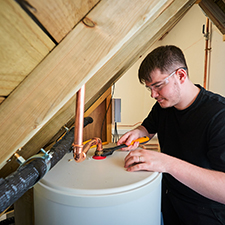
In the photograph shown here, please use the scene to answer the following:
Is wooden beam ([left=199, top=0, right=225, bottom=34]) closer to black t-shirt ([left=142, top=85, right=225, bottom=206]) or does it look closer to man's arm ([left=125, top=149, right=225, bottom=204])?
black t-shirt ([left=142, top=85, right=225, bottom=206])

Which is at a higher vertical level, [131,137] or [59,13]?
[59,13]

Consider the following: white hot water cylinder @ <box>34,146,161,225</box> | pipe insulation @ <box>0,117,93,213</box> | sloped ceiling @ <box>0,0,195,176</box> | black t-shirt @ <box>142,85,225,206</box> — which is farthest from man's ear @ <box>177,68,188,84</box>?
pipe insulation @ <box>0,117,93,213</box>

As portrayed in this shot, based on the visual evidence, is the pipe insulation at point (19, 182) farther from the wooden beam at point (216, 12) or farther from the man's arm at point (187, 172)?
the wooden beam at point (216, 12)

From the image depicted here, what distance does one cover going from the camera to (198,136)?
95 centimetres

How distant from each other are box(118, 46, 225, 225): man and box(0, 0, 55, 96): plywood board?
0.60 m

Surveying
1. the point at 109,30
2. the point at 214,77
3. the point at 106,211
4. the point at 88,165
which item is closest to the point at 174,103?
the point at 88,165

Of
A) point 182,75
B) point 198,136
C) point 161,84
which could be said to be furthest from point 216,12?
point 198,136

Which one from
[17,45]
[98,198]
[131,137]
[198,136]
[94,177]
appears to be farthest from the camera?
[131,137]

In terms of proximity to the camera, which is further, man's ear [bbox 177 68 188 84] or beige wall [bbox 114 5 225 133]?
beige wall [bbox 114 5 225 133]

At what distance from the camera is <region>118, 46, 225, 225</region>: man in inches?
28.8

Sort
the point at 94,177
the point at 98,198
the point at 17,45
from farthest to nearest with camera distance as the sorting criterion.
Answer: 1. the point at 94,177
2. the point at 98,198
3. the point at 17,45

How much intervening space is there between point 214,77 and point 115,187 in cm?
189

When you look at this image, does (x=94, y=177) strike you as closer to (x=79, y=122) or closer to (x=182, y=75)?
(x=79, y=122)

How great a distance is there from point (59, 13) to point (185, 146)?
3.23 ft
